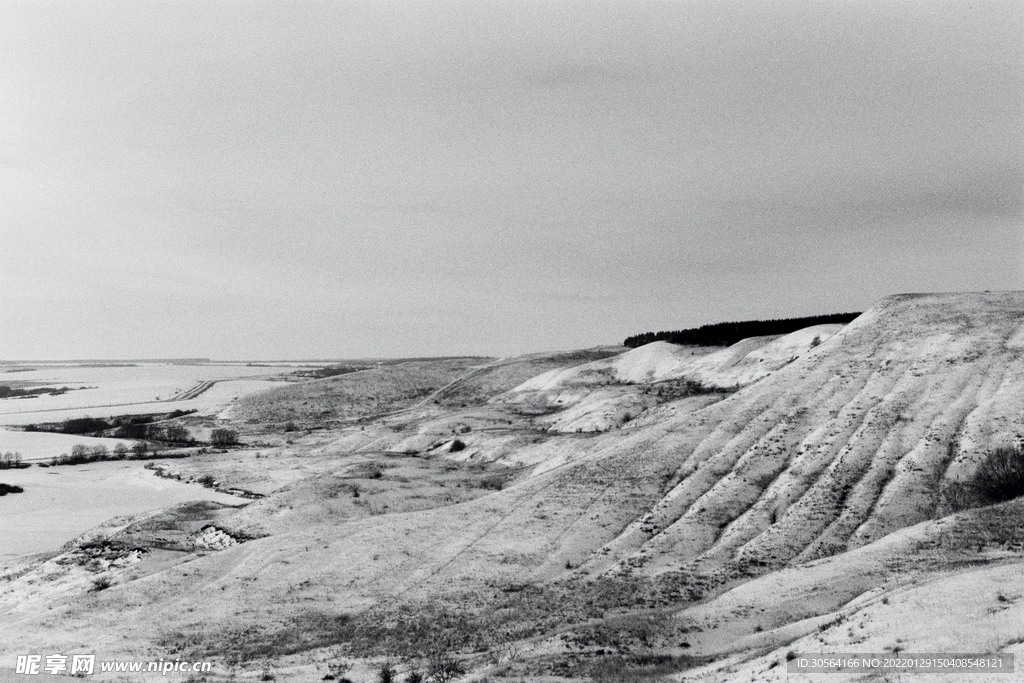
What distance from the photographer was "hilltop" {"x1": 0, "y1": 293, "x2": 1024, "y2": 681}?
2167 centimetres

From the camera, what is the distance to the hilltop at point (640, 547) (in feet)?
71.1

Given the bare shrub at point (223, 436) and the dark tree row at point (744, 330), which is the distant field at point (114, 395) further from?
the dark tree row at point (744, 330)

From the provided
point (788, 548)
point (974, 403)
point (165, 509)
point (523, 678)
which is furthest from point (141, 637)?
point (974, 403)

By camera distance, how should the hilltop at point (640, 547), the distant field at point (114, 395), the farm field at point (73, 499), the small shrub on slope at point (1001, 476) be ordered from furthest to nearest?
the distant field at point (114, 395) < the farm field at point (73, 499) < the small shrub on slope at point (1001, 476) < the hilltop at point (640, 547)

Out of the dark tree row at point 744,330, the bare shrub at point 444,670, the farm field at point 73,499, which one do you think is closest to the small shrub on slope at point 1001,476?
the bare shrub at point 444,670

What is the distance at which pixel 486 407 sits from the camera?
100 meters

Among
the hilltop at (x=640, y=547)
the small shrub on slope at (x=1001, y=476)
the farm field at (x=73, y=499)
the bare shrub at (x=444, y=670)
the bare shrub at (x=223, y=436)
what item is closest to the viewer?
the bare shrub at (x=444, y=670)

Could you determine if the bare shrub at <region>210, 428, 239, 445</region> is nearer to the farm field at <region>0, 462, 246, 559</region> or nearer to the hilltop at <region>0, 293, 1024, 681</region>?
the farm field at <region>0, 462, 246, 559</region>

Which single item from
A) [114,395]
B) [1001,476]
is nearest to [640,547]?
[1001,476]

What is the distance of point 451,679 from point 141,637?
13.4 meters

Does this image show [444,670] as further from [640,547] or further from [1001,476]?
[1001,476]

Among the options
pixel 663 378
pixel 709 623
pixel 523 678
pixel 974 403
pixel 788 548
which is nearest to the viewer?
pixel 523 678

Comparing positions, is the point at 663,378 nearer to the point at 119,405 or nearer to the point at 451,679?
the point at 451,679

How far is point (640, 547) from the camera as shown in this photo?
117ft
